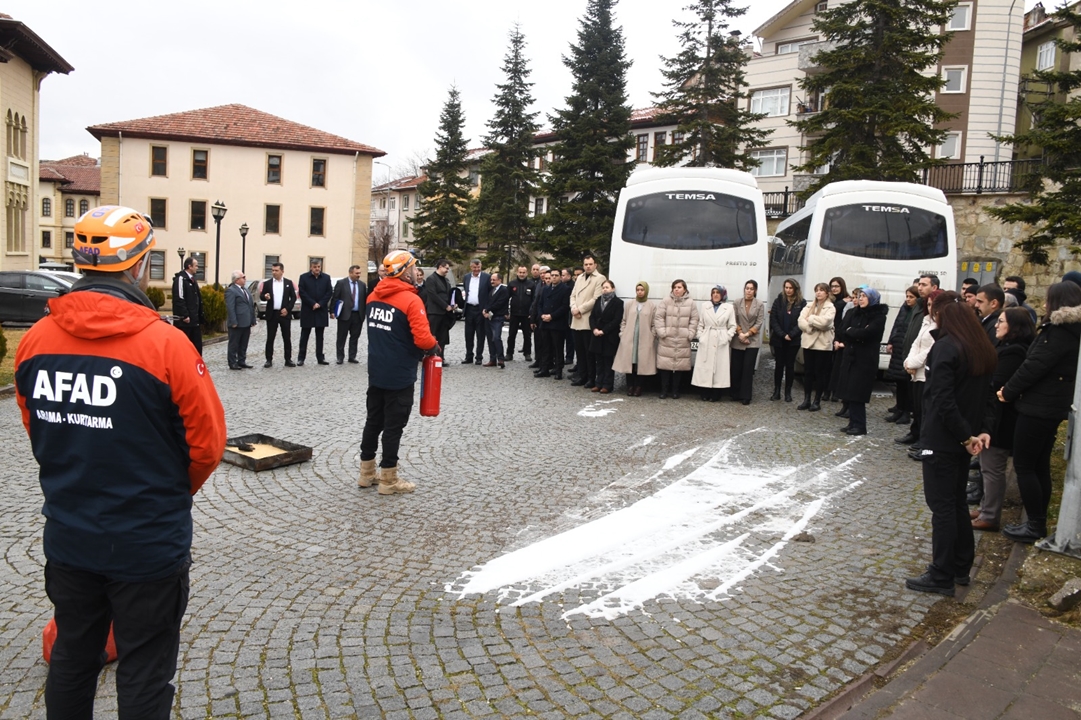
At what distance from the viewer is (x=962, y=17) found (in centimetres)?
4284

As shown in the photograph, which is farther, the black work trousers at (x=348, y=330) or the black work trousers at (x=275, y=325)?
the black work trousers at (x=348, y=330)

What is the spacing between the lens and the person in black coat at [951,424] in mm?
5262

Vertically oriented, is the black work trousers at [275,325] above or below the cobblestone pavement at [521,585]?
above

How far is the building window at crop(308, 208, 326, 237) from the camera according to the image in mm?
56688

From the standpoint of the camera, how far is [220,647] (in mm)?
4281

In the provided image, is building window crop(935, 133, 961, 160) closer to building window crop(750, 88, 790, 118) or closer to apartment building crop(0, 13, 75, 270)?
building window crop(750, 88, 790, 118)

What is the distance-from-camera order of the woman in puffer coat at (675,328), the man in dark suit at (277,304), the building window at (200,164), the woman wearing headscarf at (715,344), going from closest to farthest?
1. the woman wearing headscarf at (715,344)
2. the woman in puffer coat at (675,328)
3. the man in dark suit at (277,304)
4. the building window at (200,164)

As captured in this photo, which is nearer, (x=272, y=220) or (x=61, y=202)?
(x=272, y=220)

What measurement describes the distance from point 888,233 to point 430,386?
11.5 meters

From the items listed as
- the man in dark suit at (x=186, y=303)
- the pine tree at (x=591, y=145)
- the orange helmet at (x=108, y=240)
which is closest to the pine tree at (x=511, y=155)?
the pine tree at (x=591, y=145)

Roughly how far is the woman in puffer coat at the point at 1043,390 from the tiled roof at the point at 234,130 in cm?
5403

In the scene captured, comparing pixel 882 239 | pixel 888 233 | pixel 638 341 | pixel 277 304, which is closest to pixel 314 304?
pixel 277 304

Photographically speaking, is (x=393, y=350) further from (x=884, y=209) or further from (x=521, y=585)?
(x=884, y=209)

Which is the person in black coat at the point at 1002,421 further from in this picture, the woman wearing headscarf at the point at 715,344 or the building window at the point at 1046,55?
the building window at the point at 1046,55
